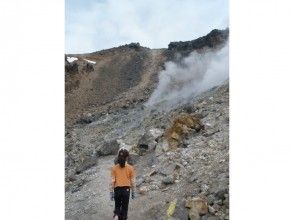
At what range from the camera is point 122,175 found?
5047mm

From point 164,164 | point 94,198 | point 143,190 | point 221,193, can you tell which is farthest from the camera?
point 164,164

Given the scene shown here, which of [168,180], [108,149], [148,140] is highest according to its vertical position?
[148,140]

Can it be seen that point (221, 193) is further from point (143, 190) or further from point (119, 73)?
point (119, 73)

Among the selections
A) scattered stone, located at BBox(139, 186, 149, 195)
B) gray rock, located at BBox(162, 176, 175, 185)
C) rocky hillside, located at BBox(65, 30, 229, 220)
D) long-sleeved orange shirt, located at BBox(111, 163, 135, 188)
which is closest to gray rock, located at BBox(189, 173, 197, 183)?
rocky hillside, located at BBox(65, 30, 229, 220)

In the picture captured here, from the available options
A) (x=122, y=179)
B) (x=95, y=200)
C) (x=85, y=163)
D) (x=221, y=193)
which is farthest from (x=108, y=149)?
(x=122, y=179)

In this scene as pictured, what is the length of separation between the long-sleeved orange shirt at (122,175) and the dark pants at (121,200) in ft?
0.19

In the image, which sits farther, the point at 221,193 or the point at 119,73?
the point at 119,73

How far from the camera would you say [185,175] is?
6.19 metres

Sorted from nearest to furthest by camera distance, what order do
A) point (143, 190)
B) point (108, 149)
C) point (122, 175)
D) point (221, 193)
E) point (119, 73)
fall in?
1. point (122, 175)
2. point (221, 193)
3. point (143, 190)
4. point (108, 149)
5. point (119, 73)

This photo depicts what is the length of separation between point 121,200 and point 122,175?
25cm

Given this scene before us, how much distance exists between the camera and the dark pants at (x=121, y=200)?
509 cm

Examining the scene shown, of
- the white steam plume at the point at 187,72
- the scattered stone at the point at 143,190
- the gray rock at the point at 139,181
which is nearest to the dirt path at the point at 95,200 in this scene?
the scattered stone at the point at 143,190

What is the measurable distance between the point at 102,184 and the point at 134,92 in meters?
10.8
